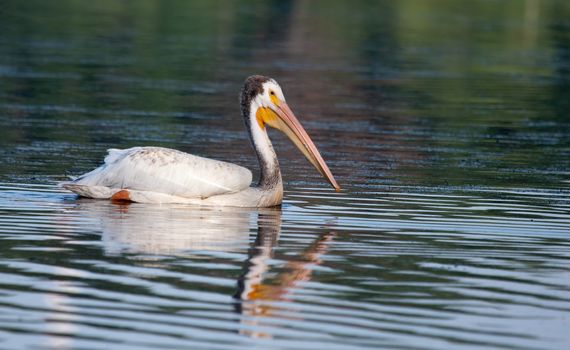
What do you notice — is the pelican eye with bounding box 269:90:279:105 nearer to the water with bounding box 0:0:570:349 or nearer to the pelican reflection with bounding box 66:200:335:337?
the water with bounding box 0:0:570:349

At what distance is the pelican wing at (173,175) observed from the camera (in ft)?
42.9

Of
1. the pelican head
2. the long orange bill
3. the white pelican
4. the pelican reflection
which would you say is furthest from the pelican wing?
the long orange bill

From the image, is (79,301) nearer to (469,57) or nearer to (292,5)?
(469,57)

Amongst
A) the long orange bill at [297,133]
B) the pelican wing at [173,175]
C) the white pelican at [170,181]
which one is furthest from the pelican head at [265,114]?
the pelican wing at [173,175]

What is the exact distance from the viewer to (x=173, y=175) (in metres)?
13.1

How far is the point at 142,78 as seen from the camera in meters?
27.2

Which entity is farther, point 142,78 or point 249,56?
point 249,56

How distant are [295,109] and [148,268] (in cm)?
1379

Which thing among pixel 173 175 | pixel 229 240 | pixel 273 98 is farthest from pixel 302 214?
pixel 229 240

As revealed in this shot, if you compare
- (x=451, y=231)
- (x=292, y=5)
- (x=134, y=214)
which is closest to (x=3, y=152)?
(x=134, y=214)

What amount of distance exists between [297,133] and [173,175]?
66.9 inches

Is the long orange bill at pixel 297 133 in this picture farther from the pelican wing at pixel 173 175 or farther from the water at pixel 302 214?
the pelican wing at pixel 173 175

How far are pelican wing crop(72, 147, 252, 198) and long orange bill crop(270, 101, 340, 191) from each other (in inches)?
45.7

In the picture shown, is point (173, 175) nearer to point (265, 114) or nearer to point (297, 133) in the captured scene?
point (265, 114)
